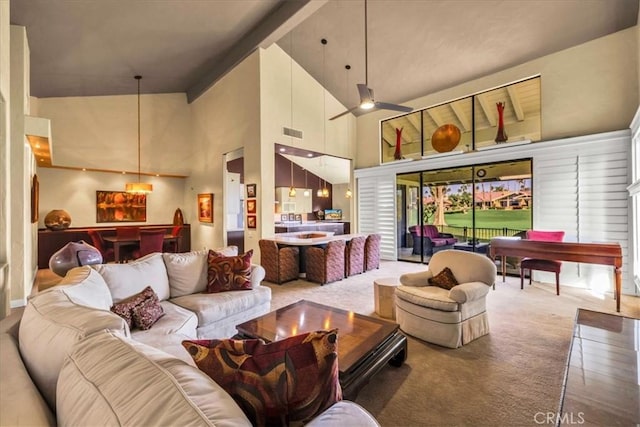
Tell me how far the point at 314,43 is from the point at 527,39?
392 centimetres

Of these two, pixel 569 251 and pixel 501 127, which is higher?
pixel 501 127

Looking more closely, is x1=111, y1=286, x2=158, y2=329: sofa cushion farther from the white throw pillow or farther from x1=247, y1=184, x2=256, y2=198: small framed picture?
x1=247, y1=184, x2=256, y2=198: small framed picture

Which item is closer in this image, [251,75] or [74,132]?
[251,75]

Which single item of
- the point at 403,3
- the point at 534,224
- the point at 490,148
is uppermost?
the point at 403,3

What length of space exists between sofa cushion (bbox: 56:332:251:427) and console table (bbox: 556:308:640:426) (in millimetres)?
1628

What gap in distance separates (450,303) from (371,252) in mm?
3501

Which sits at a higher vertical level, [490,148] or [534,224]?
[490,148]

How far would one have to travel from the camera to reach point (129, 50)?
5.31m

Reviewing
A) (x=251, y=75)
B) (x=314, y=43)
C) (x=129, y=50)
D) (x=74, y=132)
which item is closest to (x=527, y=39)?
(x=314, y=43)

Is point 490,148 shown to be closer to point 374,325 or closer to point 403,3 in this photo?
point 403,3

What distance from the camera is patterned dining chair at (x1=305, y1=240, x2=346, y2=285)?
5.22 metres

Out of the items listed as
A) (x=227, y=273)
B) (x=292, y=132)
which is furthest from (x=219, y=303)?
(x=292, y=132)

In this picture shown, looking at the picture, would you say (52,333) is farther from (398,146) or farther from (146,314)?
(398,146)

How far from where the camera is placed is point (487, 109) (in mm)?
6137
